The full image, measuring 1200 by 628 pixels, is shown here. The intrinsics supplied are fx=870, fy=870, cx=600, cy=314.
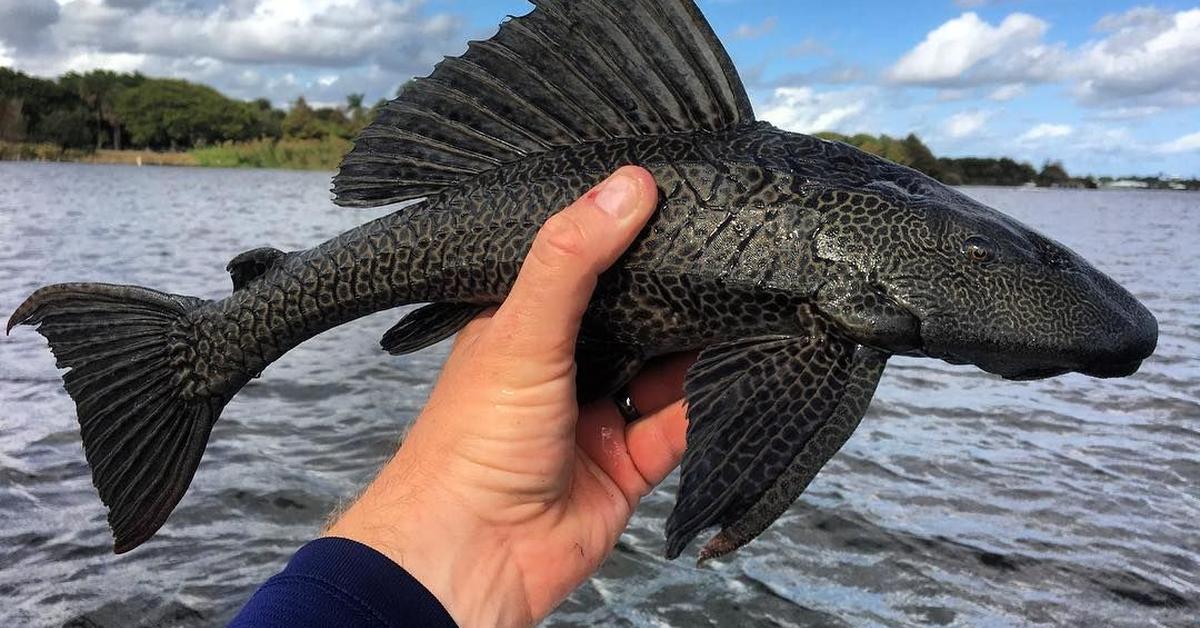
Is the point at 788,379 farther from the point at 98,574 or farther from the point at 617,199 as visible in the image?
the point at 98,574

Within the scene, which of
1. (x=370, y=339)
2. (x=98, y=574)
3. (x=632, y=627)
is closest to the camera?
(x=632, y=627)

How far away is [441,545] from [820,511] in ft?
15.3

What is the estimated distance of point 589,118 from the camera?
8.87 feet

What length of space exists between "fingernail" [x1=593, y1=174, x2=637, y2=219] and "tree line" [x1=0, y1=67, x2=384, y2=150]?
269 ft

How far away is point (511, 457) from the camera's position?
8.54ft

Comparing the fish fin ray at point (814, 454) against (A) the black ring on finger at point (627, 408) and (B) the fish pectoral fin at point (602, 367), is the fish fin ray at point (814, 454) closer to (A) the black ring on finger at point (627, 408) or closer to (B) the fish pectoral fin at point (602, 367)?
(B) the fish pectoral fin at point (602, 367)

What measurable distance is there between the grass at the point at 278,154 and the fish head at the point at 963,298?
59.8 metres

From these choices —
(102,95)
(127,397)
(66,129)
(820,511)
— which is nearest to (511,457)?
(127,397)

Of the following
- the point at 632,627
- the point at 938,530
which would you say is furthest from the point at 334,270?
the point at 938,530

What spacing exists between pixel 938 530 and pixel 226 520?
5.07 metres

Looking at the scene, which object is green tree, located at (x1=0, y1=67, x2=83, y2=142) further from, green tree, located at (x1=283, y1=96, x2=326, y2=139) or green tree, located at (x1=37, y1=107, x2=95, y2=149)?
green tree, located at (x1=283, y1=96, x2=326, y2=139)

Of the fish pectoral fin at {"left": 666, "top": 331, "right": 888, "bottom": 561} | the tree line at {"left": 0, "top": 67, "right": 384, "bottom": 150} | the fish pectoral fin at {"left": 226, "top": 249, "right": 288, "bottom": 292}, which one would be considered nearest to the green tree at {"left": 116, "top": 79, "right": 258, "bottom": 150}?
the tree line at {"left": 0, "top": 67, "right": 384, "bottom": 150}

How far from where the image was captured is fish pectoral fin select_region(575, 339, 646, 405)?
2.75m

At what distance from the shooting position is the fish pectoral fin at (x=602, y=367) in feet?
9.02
